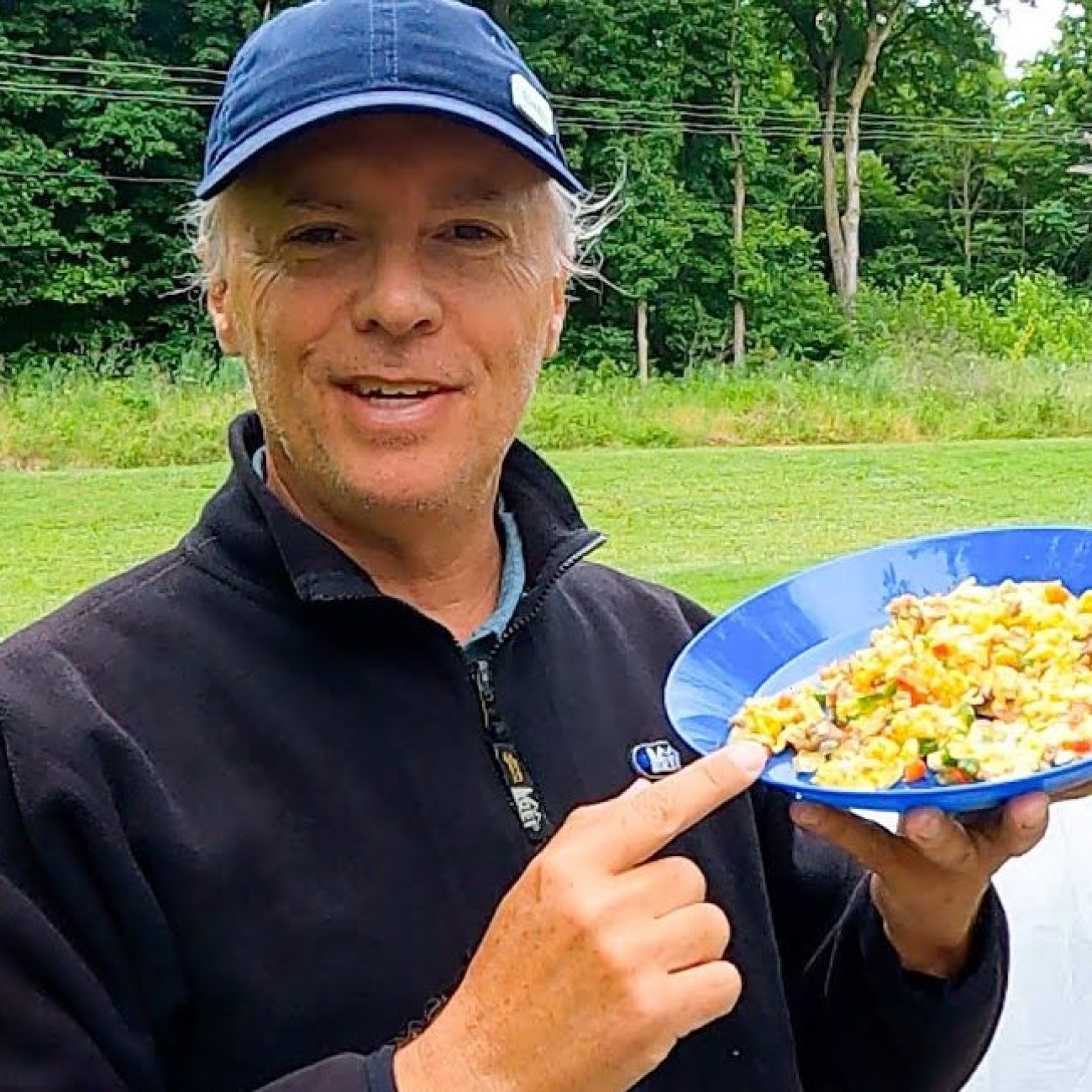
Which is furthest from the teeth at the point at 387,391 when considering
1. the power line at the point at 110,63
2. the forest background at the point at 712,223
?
the power line at the point at 110,63

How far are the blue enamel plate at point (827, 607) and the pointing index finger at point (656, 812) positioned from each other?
0.15m

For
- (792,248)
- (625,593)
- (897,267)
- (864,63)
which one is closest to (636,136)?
(792,248)

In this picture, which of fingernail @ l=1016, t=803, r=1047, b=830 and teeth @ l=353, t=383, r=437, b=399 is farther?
teeth @ l=353, t=383, r=437, b=399

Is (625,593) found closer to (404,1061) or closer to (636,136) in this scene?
(404,1061)

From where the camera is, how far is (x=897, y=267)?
46.9ft

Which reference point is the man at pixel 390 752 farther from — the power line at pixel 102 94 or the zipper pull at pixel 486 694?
the power line at pixel 102 94

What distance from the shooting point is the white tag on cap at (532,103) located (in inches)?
36.4

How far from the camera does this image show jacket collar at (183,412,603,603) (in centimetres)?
92

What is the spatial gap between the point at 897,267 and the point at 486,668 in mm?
13953

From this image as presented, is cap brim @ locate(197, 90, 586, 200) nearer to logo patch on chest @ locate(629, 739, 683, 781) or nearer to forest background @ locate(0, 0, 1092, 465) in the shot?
logo patch on chest @ locate(629, 739, 683, 781)

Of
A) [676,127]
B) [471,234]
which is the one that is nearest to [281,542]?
[471,234]

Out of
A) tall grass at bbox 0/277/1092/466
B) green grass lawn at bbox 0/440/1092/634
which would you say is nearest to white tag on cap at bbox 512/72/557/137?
green grass lawn at bbox 0/440/1092/634

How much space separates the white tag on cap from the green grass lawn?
158 cm

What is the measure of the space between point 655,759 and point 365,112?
44cm
